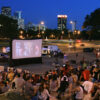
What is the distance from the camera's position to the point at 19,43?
941 inches

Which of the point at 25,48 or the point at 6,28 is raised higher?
the point at 6,28

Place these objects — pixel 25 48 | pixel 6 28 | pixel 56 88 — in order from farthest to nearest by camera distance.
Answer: pixel 6 28 → pixel 25 48 → pixel 56 88

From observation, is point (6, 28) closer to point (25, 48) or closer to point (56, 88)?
point (25, 48)

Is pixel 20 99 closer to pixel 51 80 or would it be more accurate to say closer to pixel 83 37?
pixel 51 80

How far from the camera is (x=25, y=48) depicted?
2436 centimetres

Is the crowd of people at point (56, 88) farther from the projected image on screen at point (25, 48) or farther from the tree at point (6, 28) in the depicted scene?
the tree at point (6, 28)

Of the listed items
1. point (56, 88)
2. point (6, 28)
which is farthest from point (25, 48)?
point (6, 28)

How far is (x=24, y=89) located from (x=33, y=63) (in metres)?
17.4

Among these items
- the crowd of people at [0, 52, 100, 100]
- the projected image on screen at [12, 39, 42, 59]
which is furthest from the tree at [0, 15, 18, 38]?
the crowd of people at [0, 52, 100, 100]

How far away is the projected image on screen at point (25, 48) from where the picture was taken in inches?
935

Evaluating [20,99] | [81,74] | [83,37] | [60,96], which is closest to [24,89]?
[20,99]

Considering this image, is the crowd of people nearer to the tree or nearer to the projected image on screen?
the projected image on screen

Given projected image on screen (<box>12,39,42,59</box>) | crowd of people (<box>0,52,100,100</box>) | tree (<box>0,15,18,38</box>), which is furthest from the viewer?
tree (<box>0,15,18,38</box>)

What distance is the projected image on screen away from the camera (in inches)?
935
